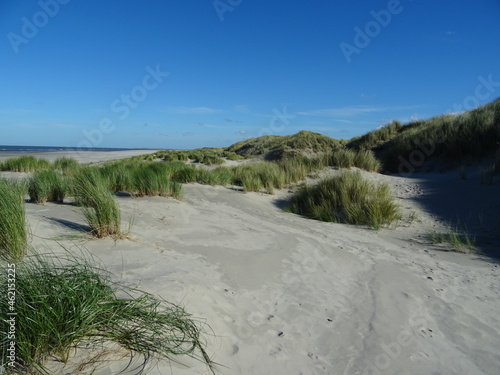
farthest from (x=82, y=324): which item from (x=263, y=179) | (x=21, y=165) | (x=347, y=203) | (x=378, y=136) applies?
(x=378, y=136)

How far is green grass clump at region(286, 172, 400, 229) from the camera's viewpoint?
6.68 meters

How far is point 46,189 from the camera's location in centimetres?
540

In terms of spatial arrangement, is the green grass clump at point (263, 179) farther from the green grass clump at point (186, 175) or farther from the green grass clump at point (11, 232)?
the green grass clump at point (11, 232)

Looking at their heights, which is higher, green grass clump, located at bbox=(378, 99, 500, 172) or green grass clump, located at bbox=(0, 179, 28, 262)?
green grass clump, located at bbox=(378, 99, 500, 172)

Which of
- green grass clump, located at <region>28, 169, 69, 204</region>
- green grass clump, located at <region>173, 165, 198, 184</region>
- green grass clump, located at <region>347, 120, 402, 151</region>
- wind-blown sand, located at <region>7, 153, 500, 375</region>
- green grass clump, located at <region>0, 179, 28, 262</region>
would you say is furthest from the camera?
green grass clump, located at <region>347, 120, 402, 151</region>

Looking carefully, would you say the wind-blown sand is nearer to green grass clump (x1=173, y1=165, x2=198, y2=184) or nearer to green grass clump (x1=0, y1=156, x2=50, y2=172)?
green grass clump (x1=173, y1=165, x2=198, y2=184)

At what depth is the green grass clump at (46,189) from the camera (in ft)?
17.5

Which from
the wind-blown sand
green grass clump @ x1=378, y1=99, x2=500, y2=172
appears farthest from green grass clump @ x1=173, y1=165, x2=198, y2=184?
green grass clump @ x1=378, y1=99, x2=500, y2=172

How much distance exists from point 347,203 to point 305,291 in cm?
471

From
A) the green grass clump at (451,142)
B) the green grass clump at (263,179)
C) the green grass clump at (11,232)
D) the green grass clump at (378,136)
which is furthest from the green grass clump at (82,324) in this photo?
the green grass clump at (378,136)

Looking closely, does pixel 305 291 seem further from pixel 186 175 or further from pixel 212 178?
pixel 186 175

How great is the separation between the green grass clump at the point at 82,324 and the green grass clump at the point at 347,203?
16.9 ft

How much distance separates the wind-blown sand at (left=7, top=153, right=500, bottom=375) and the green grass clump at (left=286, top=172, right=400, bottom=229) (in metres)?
1.20

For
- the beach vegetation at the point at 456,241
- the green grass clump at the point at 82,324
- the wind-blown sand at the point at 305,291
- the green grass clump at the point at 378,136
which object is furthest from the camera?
the green grass clump at the point at 378,136
